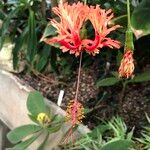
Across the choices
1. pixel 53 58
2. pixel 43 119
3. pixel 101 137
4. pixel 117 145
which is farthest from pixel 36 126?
pixel 53 58

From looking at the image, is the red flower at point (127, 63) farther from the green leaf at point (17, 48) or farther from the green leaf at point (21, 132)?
the green leaf at point (17, 48)

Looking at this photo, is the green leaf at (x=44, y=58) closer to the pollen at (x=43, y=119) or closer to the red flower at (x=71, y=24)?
the pollen at (x=43, y=119)

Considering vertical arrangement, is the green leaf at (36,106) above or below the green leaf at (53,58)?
below

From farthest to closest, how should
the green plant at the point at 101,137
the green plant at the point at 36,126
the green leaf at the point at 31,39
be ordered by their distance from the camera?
the green leaf at the point at 31,39, the green plant at the point at 36,126, the green plant at the point at 101,137

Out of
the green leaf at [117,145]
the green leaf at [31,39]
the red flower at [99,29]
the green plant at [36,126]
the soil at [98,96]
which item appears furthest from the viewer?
the green leaf at [31,39]

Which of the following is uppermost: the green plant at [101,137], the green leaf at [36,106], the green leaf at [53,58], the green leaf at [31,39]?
the green leaf at [31,39]

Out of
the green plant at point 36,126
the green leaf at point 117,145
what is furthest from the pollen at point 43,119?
the green leaf at point 117,145

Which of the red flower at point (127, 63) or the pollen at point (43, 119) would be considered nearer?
the red flower at point (127, 63)
